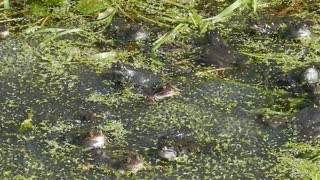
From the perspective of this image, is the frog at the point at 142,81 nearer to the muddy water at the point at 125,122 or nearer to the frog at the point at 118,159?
the muddy water at the point at 125,122

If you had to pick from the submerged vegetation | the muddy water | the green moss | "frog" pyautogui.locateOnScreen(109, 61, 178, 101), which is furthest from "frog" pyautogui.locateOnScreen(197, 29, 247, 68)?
the green moss

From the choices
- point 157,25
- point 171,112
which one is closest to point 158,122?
point 171,112

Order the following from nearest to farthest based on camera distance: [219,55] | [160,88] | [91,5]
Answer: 1. [160,88]
2. [219,55]
3. [91,5]

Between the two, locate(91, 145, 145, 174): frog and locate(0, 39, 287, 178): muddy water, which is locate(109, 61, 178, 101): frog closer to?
locate(0, 39, 287, 178): muddy water

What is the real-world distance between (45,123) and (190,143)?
0.54m

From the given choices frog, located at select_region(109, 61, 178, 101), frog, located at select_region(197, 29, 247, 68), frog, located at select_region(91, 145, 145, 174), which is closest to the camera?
frog, located at select_region(91, 145, 145, 174)

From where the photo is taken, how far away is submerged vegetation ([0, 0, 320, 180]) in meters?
2.42

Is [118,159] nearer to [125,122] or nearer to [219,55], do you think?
[125,122]

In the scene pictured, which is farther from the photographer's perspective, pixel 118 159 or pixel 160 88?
pixel 160 88

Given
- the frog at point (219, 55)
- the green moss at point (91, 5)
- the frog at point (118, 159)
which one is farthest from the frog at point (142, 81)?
the green moss at point (91, 5)

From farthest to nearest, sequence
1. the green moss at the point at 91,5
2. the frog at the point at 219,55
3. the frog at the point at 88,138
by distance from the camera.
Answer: the green moss at the point at 91,5, the frog at the point at 219,55, the frog at the point at 88,138

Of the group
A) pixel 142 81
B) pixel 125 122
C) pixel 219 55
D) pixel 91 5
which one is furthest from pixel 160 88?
→ pixel 91 5

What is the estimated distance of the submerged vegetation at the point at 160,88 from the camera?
242 cm

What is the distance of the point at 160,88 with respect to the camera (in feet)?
8.95
